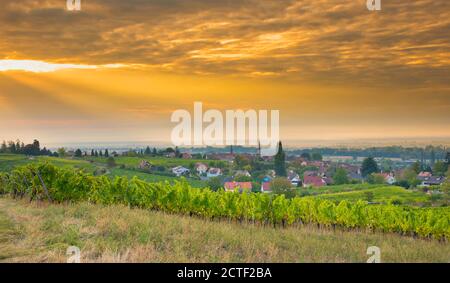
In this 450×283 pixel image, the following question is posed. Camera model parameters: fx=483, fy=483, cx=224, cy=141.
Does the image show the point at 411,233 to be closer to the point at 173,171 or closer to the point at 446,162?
the point at 446,162

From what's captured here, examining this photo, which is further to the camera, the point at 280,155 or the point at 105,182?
the point at 280,155

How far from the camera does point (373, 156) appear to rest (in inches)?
944

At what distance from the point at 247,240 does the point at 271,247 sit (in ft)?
2.56

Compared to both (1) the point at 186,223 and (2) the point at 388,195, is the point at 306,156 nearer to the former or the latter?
(2) the point at 388,195

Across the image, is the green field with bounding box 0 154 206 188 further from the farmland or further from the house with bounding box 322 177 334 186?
the house with bounding box 322 177 334 186

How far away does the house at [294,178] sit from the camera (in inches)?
906

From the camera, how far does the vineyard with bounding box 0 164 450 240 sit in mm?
14297

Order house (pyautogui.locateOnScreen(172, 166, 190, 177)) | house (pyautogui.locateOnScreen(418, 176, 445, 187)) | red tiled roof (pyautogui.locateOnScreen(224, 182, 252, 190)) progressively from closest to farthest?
red tiled roof (pyautogui.locateOnScreen(224, 182, 252, 190)) < house (pyautogui.locateOnScreen(172, 166, 190, 177)) < house (pyautogui.locateOnScreen(418, 176, 445, 187))

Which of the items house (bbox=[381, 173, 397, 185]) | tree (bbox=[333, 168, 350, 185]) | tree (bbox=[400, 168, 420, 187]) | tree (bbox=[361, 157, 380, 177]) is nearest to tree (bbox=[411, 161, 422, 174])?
tree (bbox=[361, 157, 380, 177])

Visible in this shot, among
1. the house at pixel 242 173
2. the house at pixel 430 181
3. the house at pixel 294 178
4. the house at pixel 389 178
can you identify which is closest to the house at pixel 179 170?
the house at pixel 242 173

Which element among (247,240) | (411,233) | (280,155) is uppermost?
(280,155)

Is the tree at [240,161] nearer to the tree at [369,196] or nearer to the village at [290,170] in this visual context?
the village at [290,170]

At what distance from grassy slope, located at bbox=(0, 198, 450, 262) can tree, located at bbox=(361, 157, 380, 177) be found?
42.7ft

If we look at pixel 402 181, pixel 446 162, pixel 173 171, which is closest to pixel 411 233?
pixel 446 162
